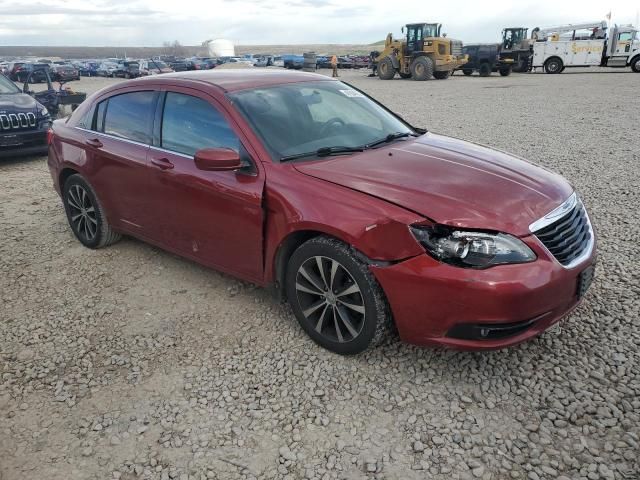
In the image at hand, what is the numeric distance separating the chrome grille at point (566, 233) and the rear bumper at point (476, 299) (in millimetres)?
87

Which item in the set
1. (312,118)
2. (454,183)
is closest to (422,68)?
(312,118)

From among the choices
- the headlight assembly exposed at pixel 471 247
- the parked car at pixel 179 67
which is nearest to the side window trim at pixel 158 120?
the headlight assembly exposed at pixel 471 247

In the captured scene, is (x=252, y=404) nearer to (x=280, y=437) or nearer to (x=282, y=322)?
(x=280, y=437)

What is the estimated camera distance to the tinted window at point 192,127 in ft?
11.7

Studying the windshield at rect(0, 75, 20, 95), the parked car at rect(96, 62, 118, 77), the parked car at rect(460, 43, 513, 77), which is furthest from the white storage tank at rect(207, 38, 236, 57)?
the windshield at rect(0, 75, 20, 95)

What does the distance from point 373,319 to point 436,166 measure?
1049mm

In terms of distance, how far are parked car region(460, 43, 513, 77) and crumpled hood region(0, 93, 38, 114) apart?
2486 cm

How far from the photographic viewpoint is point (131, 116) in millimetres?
4277

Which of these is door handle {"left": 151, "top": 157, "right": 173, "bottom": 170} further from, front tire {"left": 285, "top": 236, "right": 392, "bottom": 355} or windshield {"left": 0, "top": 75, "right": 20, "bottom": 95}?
windshield {"left": 0, "top": 75, "right": 20, "bottom": 95}

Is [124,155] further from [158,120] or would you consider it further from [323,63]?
[323,63]

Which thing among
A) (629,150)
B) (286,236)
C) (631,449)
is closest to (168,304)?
(286,236)

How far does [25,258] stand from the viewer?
4.89 meters

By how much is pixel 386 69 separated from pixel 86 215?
2473cm

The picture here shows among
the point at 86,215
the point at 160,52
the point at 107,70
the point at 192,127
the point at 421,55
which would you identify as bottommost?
the point at 86,215
